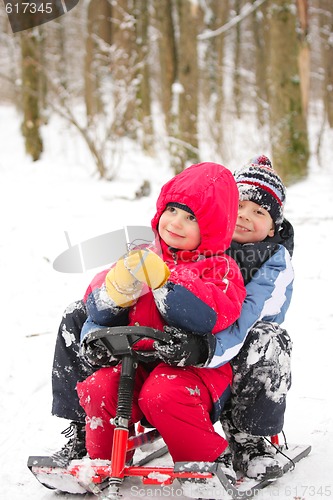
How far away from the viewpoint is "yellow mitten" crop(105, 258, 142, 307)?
220cm

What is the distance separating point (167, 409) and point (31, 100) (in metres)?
10.8

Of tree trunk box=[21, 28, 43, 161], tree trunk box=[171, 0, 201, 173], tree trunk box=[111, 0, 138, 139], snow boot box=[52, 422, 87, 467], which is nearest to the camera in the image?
snow boot box=[52, 422, 87, 467]

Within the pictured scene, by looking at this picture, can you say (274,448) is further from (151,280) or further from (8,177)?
(8,177)

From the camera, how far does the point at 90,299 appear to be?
7.80ft

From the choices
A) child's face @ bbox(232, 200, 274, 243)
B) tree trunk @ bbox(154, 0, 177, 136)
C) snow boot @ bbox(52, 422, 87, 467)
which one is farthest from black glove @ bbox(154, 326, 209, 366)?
tree trunk @ bbox(154, 0, 177, 136)

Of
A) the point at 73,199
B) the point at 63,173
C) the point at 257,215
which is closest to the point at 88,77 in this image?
the point at 63,173

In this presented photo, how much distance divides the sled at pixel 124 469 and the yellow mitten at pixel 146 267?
0.18 m

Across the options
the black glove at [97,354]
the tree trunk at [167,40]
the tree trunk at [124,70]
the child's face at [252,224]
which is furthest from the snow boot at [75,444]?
the tree trunk at [167,40]

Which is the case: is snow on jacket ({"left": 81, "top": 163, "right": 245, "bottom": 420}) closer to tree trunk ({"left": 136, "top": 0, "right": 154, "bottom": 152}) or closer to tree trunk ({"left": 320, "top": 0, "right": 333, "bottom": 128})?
tree trunk ({"left": 136, "top": 0, "right": 154, "bottom": 152})

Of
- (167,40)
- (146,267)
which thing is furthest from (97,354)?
(167,40)

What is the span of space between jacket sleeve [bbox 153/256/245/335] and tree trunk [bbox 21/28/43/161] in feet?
33.0

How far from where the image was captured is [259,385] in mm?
2479

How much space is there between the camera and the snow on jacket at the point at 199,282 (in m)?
2.27

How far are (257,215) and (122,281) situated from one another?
Answer: 926 mm
